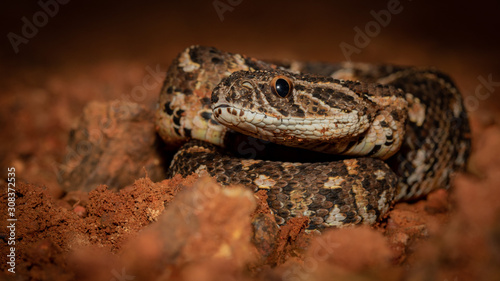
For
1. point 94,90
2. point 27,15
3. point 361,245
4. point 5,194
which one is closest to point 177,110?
point 5,194

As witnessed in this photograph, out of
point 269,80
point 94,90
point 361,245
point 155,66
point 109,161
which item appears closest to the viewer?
point 361,245

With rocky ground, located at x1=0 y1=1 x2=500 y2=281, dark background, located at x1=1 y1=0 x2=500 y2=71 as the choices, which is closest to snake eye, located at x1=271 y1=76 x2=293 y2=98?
rocky ground, located at x1=0 y1=1 x2=500 y2=281

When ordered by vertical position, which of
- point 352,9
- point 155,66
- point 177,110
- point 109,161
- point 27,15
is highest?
point 352,9

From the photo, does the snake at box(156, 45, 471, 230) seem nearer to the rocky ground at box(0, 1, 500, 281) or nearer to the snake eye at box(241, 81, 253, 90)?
the snake eye at box(241, 81, 253, 90)

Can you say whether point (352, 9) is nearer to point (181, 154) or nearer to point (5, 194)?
point (181, 154)

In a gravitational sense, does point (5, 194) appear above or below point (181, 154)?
below

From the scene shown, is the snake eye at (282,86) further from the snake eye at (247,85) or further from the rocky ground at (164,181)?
the rocky ground at (164,181)

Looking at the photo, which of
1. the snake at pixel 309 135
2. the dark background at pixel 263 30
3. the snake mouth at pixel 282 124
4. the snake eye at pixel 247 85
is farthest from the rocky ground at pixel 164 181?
the snake eye at pixel 247 85
